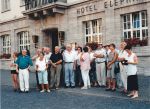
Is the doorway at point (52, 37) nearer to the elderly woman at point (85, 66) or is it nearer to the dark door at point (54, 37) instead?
the dark door at point (54, 37)

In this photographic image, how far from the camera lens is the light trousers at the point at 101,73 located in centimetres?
1466

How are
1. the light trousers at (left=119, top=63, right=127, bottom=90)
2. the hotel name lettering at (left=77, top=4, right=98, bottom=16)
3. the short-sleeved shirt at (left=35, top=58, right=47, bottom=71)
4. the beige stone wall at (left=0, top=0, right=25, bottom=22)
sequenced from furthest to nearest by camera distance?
1. the beige stone wall at (left=0, top=0, right=25, bottom=22)
2. the hotel name lettering at (left=77, top=4, right=98, bottom=16)
3. the short-sleeved shirt at (left=35, top=58, right=47, bottom=71)
4. the light trousers at (left=119, top=63, right=127, bottom=90)

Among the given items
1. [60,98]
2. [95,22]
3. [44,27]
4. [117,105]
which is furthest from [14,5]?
[117,105]

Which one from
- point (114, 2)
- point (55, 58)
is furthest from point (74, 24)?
point (55, 58)

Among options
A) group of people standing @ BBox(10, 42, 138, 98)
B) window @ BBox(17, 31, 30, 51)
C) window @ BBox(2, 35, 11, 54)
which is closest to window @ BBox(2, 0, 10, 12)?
window @ BBox(2, 35, 11, 54)

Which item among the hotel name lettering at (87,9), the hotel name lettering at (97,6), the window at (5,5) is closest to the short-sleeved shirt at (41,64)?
the hotel name lettering at (97,6)

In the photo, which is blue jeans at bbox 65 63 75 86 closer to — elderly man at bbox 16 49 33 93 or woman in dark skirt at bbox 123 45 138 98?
elderly man at bbox 16 49 33 93

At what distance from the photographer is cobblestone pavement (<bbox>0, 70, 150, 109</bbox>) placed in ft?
34.1

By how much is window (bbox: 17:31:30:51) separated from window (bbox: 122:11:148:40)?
1054 cm

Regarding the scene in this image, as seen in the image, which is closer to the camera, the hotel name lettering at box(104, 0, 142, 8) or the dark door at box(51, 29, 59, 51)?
the hotel name lettering at box(104, 0, 142, 8)

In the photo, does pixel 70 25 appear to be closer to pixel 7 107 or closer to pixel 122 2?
pixel 122 2

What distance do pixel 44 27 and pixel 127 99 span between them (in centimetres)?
1501

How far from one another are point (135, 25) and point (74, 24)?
4818mm

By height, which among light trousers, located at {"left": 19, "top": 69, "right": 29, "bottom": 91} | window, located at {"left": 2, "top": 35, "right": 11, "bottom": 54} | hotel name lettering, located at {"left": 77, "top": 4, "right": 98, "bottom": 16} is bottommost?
→ light trousers, located at {"left": 19, "top": 69, "right": 29, "bottom": 91}
